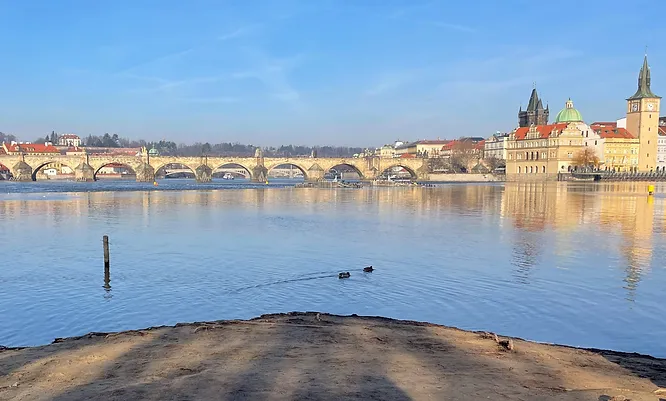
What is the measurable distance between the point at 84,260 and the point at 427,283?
9.32 m

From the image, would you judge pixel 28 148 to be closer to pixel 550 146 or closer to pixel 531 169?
pixel 531 169

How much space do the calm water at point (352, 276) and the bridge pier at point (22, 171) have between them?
75.5 meters

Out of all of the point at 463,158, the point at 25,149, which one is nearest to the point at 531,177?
the point at 463,158

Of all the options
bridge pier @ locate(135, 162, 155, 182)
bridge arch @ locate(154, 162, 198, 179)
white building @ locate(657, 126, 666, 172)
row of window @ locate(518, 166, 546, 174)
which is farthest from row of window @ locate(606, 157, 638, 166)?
bridge pier @ locate(135, 162, 155, 182)

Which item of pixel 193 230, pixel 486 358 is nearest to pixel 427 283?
pixel 486 358

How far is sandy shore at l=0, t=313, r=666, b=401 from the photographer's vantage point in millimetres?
5418

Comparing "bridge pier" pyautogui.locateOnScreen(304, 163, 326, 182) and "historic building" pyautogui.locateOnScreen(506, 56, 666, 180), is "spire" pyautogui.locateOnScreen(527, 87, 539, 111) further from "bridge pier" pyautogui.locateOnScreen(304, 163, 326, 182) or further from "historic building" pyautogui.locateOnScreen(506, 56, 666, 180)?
"bridge pier" pyautogui.locateOnScreen(304, 163, 326, 182)

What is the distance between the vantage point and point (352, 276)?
526 inches

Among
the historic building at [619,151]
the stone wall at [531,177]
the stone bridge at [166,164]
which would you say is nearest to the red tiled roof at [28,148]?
the stone bridge at [166,164]

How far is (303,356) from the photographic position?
6.66 meters

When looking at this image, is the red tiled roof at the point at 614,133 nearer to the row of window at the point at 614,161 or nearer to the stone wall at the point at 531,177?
the row of window at the point at 614,161

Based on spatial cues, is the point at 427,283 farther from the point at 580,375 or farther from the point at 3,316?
the point at 3,316

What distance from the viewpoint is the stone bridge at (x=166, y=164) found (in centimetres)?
9206

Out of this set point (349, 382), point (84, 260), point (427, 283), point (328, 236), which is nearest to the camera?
point (349, 382)
